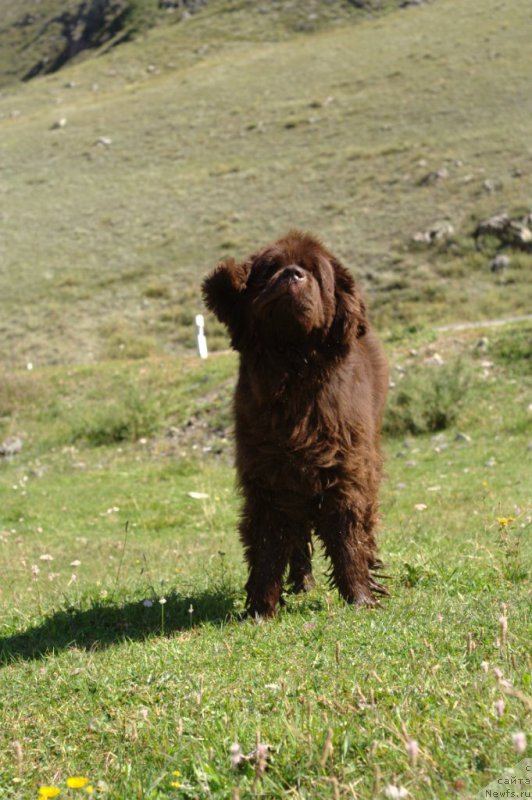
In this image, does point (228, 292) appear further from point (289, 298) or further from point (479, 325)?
point (479, 325)

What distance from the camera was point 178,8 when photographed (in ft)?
255

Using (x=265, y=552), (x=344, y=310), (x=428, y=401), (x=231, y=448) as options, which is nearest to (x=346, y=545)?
(x=265, y=552)

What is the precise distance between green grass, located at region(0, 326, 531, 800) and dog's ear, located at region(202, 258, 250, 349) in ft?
5.37

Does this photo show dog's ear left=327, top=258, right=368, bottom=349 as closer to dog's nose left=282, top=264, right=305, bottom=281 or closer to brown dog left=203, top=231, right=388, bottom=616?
brown dog left=203, top=231, right=388, bottom=616

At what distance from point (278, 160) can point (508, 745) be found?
122ft

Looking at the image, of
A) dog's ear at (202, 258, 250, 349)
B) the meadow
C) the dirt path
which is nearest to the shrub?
the meadow

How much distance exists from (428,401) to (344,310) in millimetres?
8527

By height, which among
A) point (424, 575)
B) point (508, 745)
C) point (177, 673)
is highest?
point (508, 745)

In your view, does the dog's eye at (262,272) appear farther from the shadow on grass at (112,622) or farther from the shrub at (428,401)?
the shrub at (428,401)

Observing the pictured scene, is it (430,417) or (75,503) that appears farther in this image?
(430,417)

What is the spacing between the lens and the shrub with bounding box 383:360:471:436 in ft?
43.3

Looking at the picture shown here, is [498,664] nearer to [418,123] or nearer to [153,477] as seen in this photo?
[153,477]

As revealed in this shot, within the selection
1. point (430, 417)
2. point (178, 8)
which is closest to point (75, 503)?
point (430, 417)

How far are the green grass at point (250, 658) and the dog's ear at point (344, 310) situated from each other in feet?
4.61
